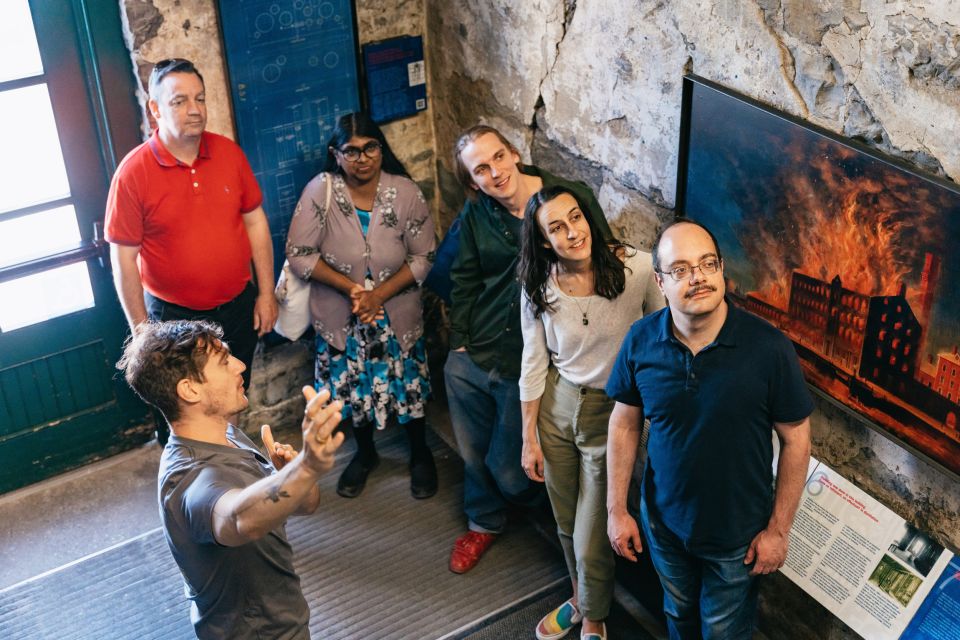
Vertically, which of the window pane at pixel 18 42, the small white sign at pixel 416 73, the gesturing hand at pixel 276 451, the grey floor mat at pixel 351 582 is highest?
the window pane at pixel 18 42

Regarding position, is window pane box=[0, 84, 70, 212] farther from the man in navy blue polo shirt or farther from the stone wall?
the man in navy blue polo shirt

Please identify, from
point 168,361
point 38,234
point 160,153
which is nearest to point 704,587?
point 168,361

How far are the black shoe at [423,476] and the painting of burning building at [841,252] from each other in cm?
158

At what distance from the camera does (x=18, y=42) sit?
3645 millimetres


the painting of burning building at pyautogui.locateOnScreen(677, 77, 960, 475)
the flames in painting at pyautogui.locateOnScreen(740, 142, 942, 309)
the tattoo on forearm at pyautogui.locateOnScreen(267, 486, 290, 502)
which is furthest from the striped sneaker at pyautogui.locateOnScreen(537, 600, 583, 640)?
the tattoo on forearm at pyautogui.locateOnScreen(267, 486, 290, 502)

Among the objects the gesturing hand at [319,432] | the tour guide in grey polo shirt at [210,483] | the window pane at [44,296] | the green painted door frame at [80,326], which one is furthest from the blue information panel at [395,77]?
the gesturing hand at [319,432]

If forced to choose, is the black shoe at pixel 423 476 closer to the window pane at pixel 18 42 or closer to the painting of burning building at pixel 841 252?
the painting of burning building at pixel 841 252

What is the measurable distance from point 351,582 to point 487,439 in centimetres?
71

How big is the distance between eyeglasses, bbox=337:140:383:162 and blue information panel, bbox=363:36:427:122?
608mm

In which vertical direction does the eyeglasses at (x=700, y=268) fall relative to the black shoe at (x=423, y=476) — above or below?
above

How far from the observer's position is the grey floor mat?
3.60 metres

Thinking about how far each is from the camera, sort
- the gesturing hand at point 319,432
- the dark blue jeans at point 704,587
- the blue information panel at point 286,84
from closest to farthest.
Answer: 1. the gesturing hand at point 319,432
2. the dark blue jeans at point 704,587
3. the blue information panel at point 286,84

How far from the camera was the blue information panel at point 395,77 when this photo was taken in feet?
13.9

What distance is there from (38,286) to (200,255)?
0.81m
